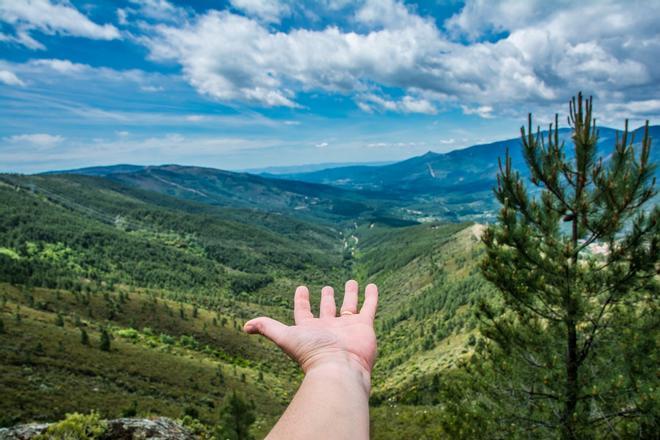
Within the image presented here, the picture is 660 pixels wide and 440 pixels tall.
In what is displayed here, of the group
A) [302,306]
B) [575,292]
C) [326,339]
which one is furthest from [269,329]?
[575,292]

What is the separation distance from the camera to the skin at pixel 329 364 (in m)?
2.48

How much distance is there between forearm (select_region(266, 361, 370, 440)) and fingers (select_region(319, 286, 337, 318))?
1143 mm

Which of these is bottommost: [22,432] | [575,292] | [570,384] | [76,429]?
[22,432]

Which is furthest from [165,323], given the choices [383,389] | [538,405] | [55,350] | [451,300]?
[538,405]

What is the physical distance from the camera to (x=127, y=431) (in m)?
8.08

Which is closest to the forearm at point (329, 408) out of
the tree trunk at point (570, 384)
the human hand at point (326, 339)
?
the human hand at point (326, 339)

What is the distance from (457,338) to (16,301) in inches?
5195

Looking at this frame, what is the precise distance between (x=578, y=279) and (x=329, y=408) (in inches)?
287

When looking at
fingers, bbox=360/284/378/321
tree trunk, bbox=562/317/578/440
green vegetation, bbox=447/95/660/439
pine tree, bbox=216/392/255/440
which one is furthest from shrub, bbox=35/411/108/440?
pine tree, bbox=216/392/255/440

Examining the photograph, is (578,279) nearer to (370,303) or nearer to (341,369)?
(370,303)

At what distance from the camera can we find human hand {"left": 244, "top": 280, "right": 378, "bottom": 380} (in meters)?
3.47

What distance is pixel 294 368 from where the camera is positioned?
127 meters

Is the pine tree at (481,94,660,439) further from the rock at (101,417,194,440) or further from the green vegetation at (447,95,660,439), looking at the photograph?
the rock at (101,417,194,440)

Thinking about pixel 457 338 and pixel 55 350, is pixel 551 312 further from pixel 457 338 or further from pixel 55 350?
pixel 457 338
